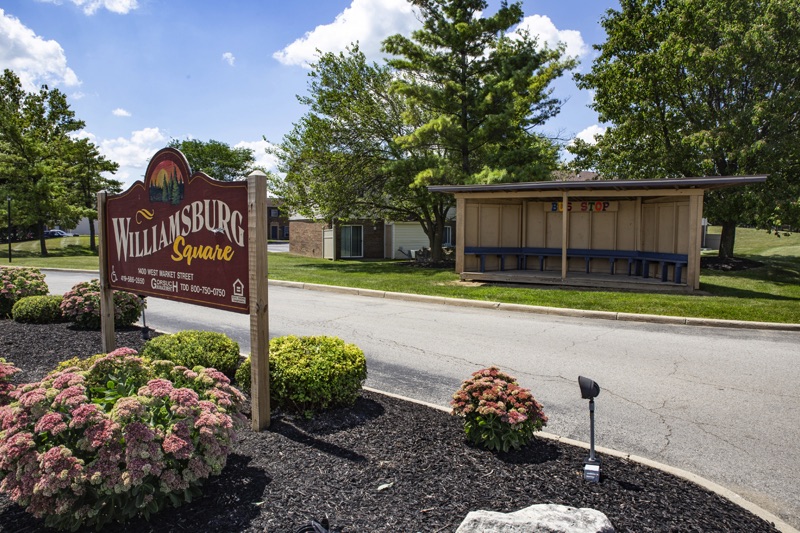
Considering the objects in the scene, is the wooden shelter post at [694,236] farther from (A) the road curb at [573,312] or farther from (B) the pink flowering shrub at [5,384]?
(B) the pink flowering shrub at [5,384]

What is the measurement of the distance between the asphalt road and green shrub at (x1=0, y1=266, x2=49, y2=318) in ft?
7.26

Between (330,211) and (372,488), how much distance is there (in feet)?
72.4

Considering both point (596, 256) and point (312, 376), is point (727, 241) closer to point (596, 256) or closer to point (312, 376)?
point (596, 256)

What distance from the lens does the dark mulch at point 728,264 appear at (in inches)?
851

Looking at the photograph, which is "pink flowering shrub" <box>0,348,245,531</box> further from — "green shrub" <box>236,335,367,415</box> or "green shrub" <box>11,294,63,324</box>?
"green shrub" <box>11,294,63,324</box>

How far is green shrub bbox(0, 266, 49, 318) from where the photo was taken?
33.6 ft

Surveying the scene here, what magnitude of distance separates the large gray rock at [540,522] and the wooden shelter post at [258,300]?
2.42 metres

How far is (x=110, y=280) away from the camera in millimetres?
6996

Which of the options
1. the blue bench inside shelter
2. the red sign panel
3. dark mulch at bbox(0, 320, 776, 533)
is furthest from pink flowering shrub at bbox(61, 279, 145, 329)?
the blue bench inside shelter

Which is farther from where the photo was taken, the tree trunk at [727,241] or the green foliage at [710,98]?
the tree trunk at [727,241]

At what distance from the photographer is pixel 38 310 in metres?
9.27

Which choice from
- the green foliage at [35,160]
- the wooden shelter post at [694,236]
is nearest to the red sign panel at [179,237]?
the wooden shelter post at [694,236]

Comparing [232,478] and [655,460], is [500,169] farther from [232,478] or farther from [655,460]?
[232,478]

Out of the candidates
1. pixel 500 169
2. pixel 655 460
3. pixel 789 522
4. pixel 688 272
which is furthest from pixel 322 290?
pixel 789 522
